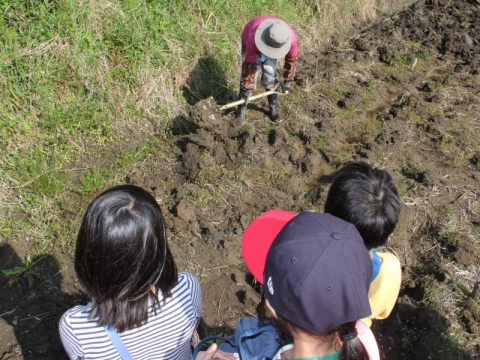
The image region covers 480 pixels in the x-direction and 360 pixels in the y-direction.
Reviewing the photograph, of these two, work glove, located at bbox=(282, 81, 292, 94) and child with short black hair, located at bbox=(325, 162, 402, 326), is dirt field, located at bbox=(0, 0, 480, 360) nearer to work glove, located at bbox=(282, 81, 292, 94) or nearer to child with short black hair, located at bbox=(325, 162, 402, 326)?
work glove, located at bbox=(282, 81, 292, 94)

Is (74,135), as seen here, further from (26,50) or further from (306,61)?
(306,61)

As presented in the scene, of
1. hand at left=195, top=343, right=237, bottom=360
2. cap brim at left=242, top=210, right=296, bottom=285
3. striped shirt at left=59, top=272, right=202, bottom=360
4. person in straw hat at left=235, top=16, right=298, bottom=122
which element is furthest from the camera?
person in straw hat at left=235, top=16, right=298, bottom=122

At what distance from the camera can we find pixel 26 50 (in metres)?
4.60

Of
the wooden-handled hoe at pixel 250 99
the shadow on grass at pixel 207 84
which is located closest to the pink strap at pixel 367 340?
the wooden-handled hoe at pixel 250 99

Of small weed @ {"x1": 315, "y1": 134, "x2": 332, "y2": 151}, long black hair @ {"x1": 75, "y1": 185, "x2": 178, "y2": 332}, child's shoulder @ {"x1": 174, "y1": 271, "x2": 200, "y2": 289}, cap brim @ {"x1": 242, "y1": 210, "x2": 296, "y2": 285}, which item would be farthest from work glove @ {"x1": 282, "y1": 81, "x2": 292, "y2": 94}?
long black hair @ {"x1": 75, "y1": 185, "x2": 178, "y2": 332}

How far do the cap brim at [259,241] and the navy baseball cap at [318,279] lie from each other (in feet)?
2.75

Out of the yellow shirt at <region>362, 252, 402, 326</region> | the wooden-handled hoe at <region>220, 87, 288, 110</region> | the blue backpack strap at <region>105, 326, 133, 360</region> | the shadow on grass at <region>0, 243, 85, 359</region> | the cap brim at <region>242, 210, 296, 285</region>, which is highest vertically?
the blue backpack strap at <region>105, 326, 133, 360</region>

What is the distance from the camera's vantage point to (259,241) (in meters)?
2.41

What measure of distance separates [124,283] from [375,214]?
4.20 feet

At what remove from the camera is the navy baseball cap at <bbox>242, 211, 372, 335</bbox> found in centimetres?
135

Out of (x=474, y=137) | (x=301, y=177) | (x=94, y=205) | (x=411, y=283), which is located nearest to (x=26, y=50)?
(x=301, y=177)

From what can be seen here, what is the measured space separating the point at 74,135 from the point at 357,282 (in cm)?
408

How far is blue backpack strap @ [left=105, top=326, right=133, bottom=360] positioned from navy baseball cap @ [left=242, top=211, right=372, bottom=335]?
678 mm

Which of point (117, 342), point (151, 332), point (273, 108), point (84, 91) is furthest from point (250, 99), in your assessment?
point (117, 342)
